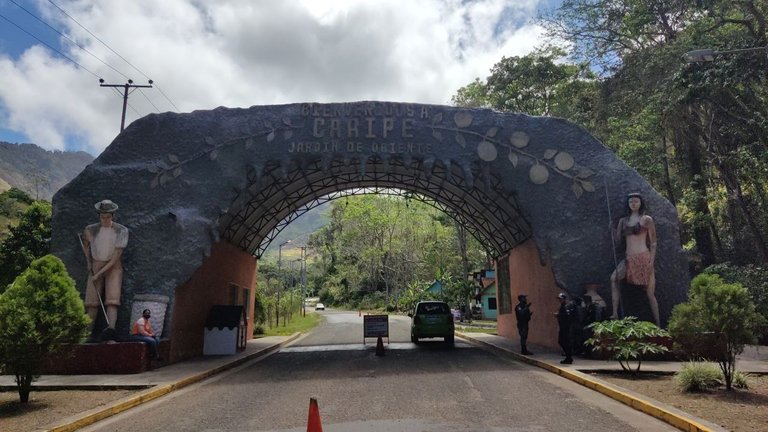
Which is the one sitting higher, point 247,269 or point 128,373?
point 247,269

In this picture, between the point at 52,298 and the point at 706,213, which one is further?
the point at 706,213

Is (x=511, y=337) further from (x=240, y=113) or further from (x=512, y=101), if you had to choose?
(x=512, y=101)

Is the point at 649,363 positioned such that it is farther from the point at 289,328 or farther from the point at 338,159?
the point at 289,328

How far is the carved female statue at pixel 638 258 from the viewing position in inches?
523

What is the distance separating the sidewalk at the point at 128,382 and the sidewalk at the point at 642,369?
8.21 m

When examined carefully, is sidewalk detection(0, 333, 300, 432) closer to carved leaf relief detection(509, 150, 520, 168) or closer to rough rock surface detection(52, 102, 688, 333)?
rough rock surface detection(52, 102, 688, 333)

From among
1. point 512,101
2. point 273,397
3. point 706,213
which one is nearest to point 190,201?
point 273,397

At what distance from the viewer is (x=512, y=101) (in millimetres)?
32250

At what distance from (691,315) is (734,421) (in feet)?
10.3

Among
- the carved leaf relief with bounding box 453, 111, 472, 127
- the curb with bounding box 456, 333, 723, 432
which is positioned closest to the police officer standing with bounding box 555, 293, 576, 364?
the curb with bounding box 456, 333, 723, 432

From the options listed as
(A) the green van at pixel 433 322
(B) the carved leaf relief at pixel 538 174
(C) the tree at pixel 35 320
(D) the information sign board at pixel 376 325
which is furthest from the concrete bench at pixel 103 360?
(B) the carved leaf relief at pixel 538 174

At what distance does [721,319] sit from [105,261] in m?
13.7

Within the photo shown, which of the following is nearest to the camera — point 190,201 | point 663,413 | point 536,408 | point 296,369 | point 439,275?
point 663,413

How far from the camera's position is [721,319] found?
8656 mm
